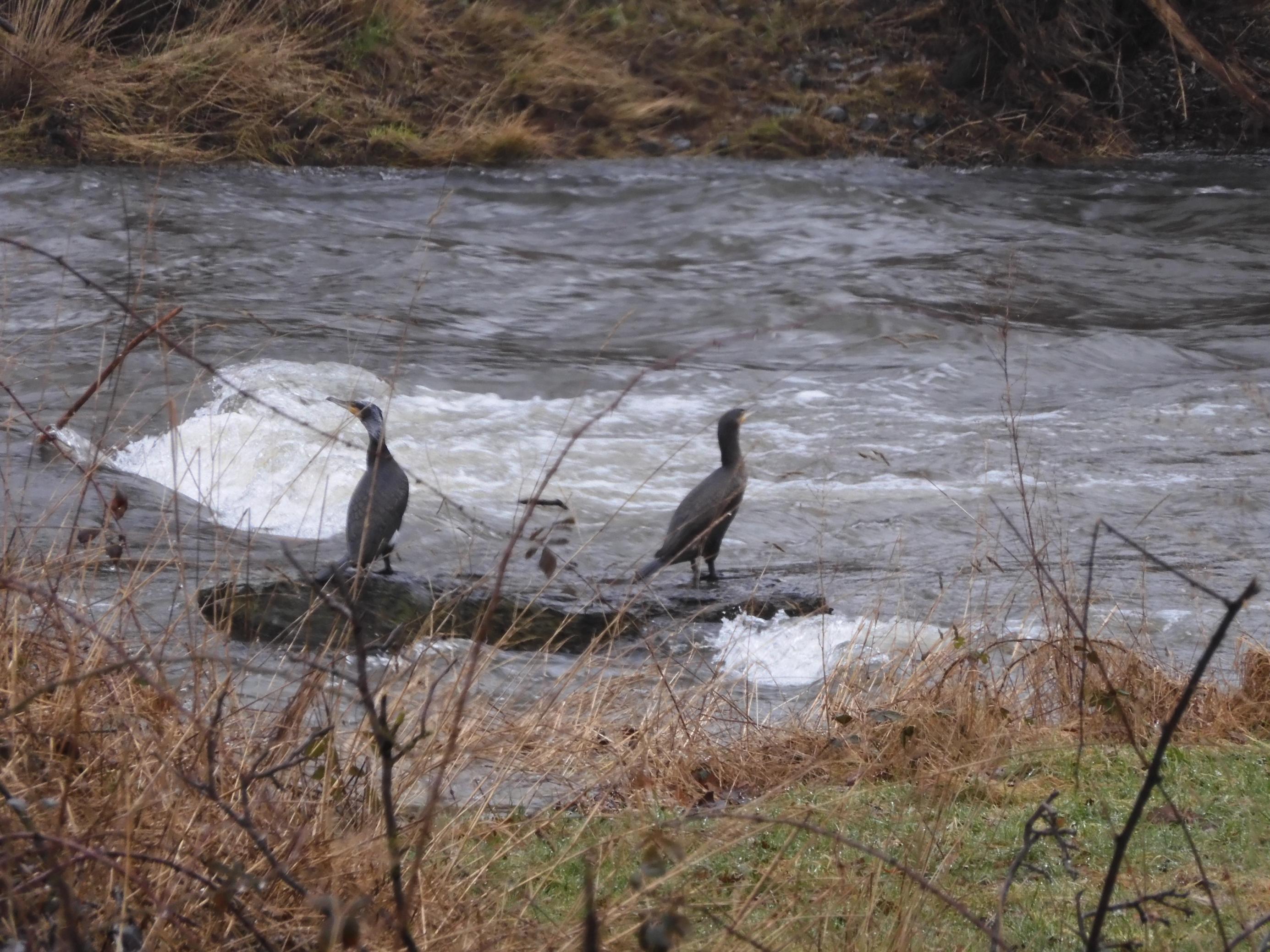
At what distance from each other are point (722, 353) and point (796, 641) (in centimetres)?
563

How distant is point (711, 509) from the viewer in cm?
677

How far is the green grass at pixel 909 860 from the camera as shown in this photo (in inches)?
107

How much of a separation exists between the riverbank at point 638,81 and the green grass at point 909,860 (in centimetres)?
1343

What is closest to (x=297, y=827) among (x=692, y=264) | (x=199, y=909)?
(x=199, y=909)

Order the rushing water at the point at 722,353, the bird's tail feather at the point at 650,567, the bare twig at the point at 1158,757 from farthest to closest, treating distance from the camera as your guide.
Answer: the rushing water at the point at 722,353 → the bird's tail feather at the point at 650,567 → the bare twig at the point at 1158,757

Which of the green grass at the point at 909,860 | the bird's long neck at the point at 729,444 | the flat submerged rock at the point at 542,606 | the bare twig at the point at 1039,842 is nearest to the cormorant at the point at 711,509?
the bird's long neck at the point at 729,444

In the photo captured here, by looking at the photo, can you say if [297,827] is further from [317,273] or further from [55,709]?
[317,273]

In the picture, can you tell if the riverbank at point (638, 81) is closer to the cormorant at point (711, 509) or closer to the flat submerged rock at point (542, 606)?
the cormorant at point (711, 509)

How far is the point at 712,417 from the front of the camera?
9.57 m

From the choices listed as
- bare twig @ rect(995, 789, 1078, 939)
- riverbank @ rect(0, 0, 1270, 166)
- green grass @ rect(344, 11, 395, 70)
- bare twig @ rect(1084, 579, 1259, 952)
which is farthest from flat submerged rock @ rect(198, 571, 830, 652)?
green grass @ rect(344, 11, 395, 70)

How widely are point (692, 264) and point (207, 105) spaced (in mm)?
6062

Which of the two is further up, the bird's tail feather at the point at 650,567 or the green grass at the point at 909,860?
the green grass at the point at 909,860

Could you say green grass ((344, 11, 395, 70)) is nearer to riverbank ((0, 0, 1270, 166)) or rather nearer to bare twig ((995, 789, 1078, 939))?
riverbank ((0, 0, 1270, 166))

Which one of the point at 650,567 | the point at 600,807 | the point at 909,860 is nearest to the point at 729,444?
the point at 650,567
